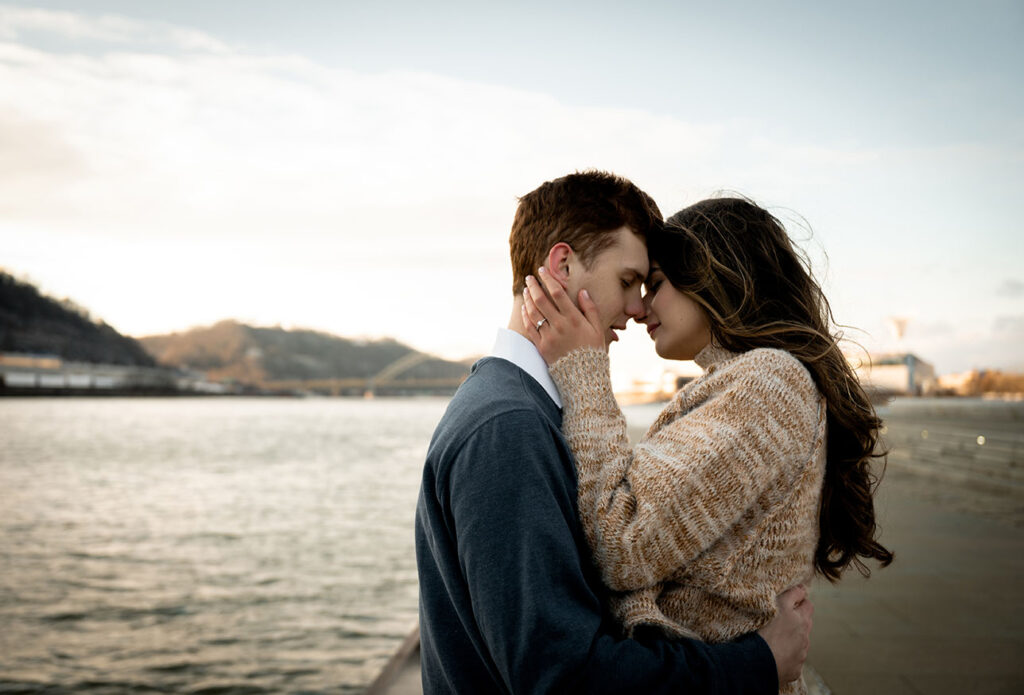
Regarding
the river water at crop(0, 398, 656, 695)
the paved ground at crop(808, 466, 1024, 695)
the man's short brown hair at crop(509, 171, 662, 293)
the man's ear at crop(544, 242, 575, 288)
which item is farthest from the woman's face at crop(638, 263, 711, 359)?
the river water at crop(0, 398, 656, 695)

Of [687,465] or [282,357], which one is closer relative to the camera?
[687,465]

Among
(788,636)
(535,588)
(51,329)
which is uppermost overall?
(51,329)

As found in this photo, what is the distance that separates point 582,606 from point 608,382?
1.64 feet

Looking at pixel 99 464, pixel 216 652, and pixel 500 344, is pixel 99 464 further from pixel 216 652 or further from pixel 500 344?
pixel 500 344

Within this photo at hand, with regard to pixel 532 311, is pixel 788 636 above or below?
below

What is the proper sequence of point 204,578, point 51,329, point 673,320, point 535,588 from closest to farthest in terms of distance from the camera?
point 535,588
point 673,320
point 204,578
point 51,329

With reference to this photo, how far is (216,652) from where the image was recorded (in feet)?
27.8

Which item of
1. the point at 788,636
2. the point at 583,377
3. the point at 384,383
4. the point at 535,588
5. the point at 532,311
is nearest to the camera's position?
the point at 535,588

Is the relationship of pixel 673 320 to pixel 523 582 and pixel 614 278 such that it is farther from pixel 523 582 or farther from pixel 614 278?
pixel 523 582

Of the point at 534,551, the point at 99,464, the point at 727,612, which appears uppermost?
the point at 534,551

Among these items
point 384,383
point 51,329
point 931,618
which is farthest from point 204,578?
point 51,329

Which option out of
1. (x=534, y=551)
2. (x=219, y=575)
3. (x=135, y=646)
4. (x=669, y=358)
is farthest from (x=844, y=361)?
(x=219, y=575)

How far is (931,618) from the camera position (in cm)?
503

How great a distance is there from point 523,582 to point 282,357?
126755 mm
